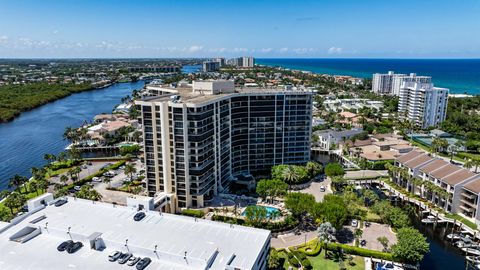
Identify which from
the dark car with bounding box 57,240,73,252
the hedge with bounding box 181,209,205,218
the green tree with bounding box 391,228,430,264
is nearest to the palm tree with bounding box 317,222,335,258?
the green tree with bounding box 391,228,430,264

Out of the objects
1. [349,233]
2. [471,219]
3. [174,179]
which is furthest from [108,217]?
[471,219]

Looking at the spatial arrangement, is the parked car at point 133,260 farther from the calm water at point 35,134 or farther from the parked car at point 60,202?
the calm water at point 35,134

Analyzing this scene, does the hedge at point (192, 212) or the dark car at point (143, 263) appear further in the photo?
the hedge at point (192, 212)

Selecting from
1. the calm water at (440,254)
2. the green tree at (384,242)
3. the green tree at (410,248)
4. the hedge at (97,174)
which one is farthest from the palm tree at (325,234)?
the hedge at (97,174)

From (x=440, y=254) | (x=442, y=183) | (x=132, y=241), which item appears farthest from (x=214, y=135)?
(x=442, y=183)

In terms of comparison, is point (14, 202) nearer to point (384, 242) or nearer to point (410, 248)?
point (384, 242)

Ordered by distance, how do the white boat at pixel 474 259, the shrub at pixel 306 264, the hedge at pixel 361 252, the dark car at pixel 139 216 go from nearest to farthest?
the dark car at pixel 139 216
the shrub at pixel 306 264
the hedge at pixel 361 252
the white boat at pixel 474 259
